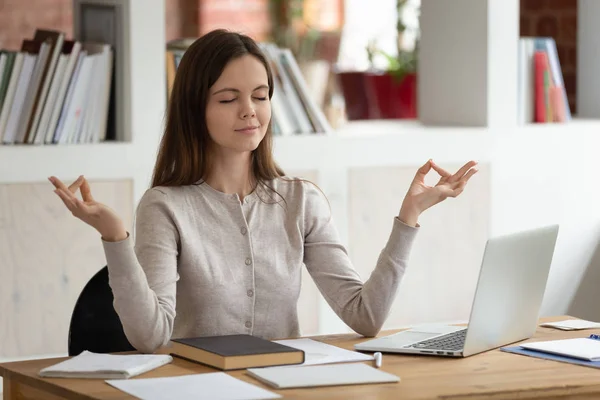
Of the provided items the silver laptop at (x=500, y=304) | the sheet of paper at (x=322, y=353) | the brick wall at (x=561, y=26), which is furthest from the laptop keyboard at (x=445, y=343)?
the brick wall at (x=561, y=26)

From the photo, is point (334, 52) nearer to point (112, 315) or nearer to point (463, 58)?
point (463, 58)

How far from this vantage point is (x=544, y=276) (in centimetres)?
225

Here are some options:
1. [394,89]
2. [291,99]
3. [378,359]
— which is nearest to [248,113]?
[378,359]

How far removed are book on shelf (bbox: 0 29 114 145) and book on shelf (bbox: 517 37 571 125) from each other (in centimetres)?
147

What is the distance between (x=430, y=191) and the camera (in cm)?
224

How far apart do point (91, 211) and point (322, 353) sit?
50 centimetres

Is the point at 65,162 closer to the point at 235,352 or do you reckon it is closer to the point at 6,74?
the point at 6,74

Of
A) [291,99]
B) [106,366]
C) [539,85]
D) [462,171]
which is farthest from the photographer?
[539,85]

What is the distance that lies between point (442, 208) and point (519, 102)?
0.49 meters

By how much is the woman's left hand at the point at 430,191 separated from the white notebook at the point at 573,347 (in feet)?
1.08

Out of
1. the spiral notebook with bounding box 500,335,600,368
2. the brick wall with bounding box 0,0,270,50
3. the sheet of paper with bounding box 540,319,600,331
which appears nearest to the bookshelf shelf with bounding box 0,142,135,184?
→ the sheet of paper with bounding box 540,319,600,331

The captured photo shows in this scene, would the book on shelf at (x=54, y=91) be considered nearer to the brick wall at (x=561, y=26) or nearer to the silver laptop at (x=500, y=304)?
the silver laptop at (x=500, y=304)

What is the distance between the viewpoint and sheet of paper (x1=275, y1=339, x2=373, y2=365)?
2025 mm

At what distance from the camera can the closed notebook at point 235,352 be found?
6.39 ft
